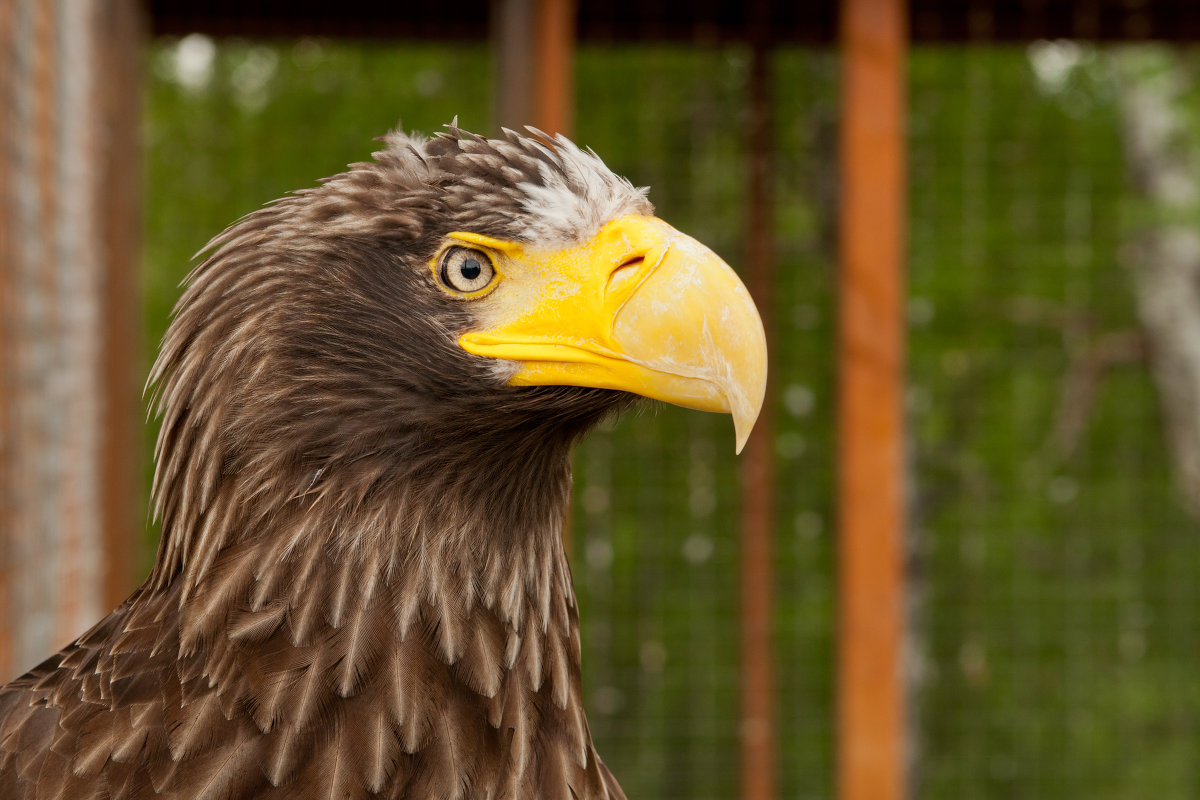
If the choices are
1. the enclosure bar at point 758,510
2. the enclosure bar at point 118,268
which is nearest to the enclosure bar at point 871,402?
the enclosure bar at point 758,510

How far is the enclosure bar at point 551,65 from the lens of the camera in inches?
140

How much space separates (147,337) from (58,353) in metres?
3.49

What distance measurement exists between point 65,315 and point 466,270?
2587 millimetres

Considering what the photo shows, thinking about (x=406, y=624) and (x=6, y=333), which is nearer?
(x=406, y=624)

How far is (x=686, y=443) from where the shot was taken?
6172 mm

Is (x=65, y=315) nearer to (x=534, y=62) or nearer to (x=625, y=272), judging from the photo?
(x=534, y=62)

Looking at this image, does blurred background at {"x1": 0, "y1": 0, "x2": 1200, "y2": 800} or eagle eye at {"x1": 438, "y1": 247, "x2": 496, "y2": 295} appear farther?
blurred background at {"x1": 0, "y1": 0, "x2": 1200, "y2": 800}

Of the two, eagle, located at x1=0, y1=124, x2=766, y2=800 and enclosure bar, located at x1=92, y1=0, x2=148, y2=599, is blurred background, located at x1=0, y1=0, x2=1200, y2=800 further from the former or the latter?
eagle, located at x1=0, y1=124, x2=766, y2=800

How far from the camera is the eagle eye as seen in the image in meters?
1.40

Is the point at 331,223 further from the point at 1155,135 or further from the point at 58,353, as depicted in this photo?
the point at 1155,135

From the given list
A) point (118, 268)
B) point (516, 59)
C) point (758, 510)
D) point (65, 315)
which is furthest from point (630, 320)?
point (758, 510)

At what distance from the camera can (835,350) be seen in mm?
4602

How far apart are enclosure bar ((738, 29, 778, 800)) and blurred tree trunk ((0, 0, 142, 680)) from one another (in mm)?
2755

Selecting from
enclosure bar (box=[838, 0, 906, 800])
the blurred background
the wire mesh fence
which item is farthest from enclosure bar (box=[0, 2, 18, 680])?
the wire mesh fence
